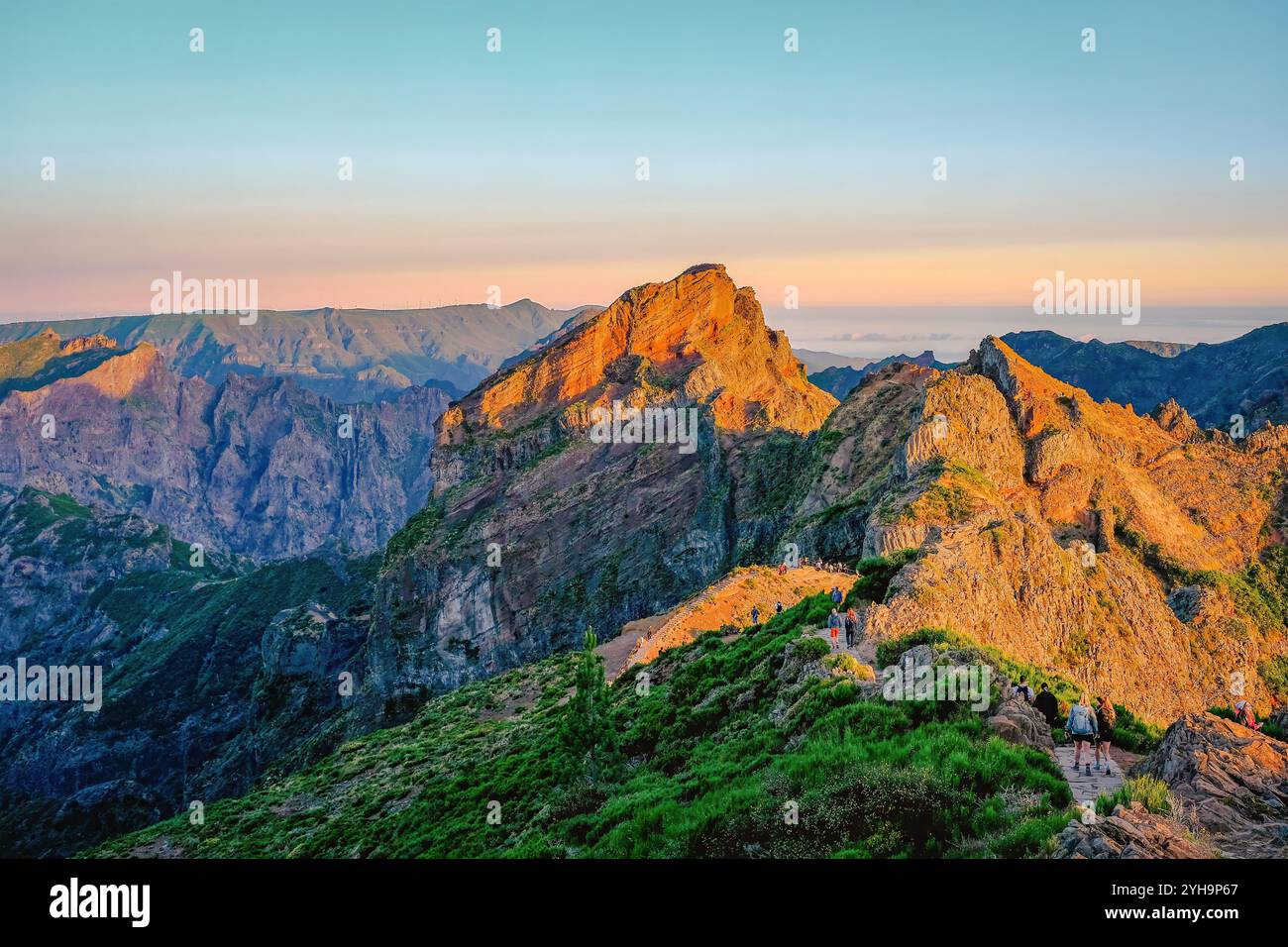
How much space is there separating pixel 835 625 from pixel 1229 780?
1495cm

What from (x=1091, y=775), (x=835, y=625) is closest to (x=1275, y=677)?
(x=835, y=625)

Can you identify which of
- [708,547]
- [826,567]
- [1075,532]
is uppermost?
[1075,532]

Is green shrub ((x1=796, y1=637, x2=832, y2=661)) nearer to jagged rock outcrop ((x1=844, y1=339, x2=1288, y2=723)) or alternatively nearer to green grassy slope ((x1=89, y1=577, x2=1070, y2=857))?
green grassy slope ((x1=89, y1=577, x2=1070, y2=857))

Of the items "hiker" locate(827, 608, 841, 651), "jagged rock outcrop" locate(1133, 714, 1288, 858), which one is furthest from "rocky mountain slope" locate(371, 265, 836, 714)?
"jagged rock outcrop" locate(1133, 714, 1288, 858)

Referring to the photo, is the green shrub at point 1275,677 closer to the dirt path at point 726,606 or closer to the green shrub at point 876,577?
the dirt path at point 726,606

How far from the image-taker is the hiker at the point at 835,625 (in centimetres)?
3017

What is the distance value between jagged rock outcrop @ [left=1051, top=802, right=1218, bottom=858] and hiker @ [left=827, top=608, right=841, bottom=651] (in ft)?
45.8

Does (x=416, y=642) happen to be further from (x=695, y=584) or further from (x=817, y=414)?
(x=817, y=414)

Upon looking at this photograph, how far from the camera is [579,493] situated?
11425 centimetres

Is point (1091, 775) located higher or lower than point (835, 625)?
lower

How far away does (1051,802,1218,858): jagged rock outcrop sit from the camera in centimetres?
1418

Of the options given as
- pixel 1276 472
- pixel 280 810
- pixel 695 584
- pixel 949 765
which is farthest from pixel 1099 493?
pixel 949 765

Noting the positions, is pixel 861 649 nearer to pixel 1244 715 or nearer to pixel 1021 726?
pixel 1021 726

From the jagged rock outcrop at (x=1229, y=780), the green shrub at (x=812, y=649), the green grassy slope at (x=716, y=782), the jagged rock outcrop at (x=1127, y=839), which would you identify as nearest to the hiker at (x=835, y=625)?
the green shrub at (x=812, y=649)
